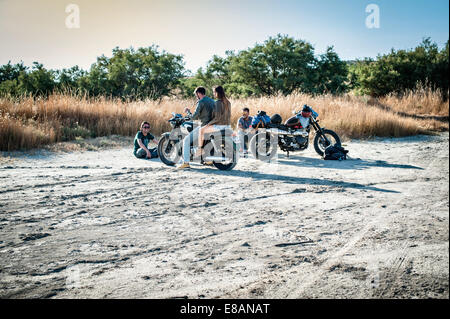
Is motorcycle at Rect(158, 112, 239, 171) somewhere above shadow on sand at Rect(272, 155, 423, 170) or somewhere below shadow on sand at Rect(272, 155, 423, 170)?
above

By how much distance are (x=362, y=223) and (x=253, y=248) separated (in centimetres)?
144

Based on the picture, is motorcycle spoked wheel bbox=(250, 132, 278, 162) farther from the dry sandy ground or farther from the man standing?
the dry sandy ground

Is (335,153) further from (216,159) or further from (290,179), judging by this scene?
(216,159)

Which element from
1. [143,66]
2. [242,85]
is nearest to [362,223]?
[242,85]

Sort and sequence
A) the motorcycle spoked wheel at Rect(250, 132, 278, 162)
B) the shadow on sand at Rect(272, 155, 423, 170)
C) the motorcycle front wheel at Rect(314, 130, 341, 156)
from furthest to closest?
the motorcycle spoked wheel at Rect(250, 132, 278, 162) → the motorcycle front wheel at Rect(314, 130, 341, 156) → the shadow on sand at Rect(272, 155, 423, 170)

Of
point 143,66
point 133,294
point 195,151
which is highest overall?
point 143,66

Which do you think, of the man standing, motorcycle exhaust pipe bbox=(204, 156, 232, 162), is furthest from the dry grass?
motorcycle exhaust pipe bbox=(204, 156, 232, 162)

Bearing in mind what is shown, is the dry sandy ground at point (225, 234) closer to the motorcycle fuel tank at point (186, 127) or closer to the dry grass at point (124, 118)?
the motorcycle fuel tank at point (186, 127)

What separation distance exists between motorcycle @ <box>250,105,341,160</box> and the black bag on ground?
359 millimetres

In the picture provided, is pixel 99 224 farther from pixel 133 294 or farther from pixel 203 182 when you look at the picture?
pixel 203 182

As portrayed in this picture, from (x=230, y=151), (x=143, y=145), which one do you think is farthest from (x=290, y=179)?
(x=143, y=145)

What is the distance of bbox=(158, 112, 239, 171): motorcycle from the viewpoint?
6992 mm

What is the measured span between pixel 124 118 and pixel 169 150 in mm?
5982
